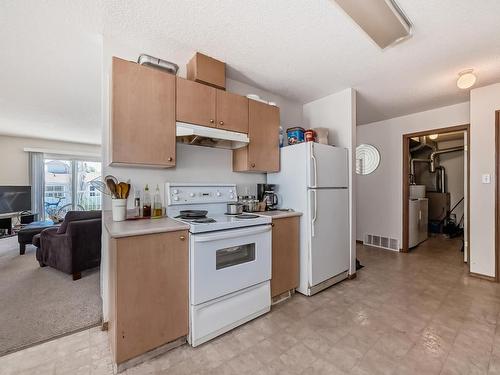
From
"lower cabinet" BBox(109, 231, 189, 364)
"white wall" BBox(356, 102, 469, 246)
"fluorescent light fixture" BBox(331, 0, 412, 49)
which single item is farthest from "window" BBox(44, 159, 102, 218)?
"fluorescent light fixture" BBox(331, 0, 412, 49)

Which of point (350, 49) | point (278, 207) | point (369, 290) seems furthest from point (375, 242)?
point (350, 49)

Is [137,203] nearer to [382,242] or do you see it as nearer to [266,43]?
[266,43]

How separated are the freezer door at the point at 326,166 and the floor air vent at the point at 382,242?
2083mm

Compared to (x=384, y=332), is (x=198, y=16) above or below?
above

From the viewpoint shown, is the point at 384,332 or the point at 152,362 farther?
the point at 384,332

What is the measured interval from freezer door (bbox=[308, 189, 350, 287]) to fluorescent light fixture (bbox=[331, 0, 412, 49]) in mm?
1387

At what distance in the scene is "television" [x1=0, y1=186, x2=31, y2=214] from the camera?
519 cm

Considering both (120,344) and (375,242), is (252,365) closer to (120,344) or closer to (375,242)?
(120,344)

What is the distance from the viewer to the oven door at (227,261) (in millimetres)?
1642

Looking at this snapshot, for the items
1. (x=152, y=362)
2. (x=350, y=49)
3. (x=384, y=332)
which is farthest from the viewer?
(x=350, y=49)

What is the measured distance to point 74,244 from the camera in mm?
2846

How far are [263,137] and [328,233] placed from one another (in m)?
1.26

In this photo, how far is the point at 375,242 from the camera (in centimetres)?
436

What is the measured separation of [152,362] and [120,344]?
0.26 metres
